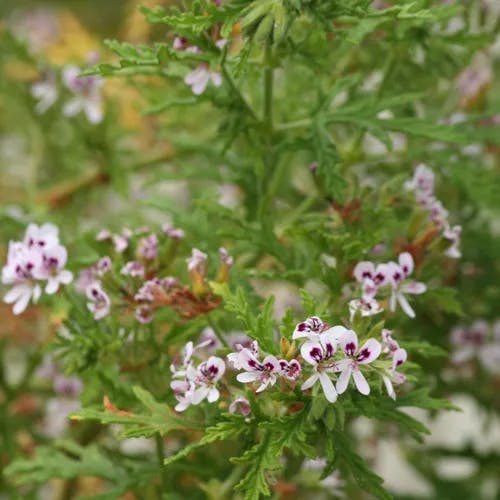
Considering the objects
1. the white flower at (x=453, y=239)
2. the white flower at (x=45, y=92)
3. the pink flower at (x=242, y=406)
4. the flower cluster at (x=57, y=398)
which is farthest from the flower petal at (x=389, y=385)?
the white flower at (x=45, y=92)

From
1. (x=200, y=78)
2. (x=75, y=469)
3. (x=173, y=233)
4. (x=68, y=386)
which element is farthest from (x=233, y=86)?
(x=68, y=386)

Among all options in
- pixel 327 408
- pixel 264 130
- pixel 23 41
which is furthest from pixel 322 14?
pixel 23 41

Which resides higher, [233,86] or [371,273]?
[233,86]

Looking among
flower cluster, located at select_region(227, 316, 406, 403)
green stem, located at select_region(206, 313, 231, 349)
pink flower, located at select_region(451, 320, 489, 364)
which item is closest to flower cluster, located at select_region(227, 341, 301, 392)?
flower cluster, located at select_region(227, 316, 406, 403)

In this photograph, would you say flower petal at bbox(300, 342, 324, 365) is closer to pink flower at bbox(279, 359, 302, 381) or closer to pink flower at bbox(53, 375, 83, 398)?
pink flower at bbox(279, 359, 302, 381)

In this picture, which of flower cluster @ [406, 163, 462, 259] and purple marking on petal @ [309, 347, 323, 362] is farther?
flower cluster @ [406, 163, 462, 259]

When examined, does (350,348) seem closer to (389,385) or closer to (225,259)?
(389,385)
